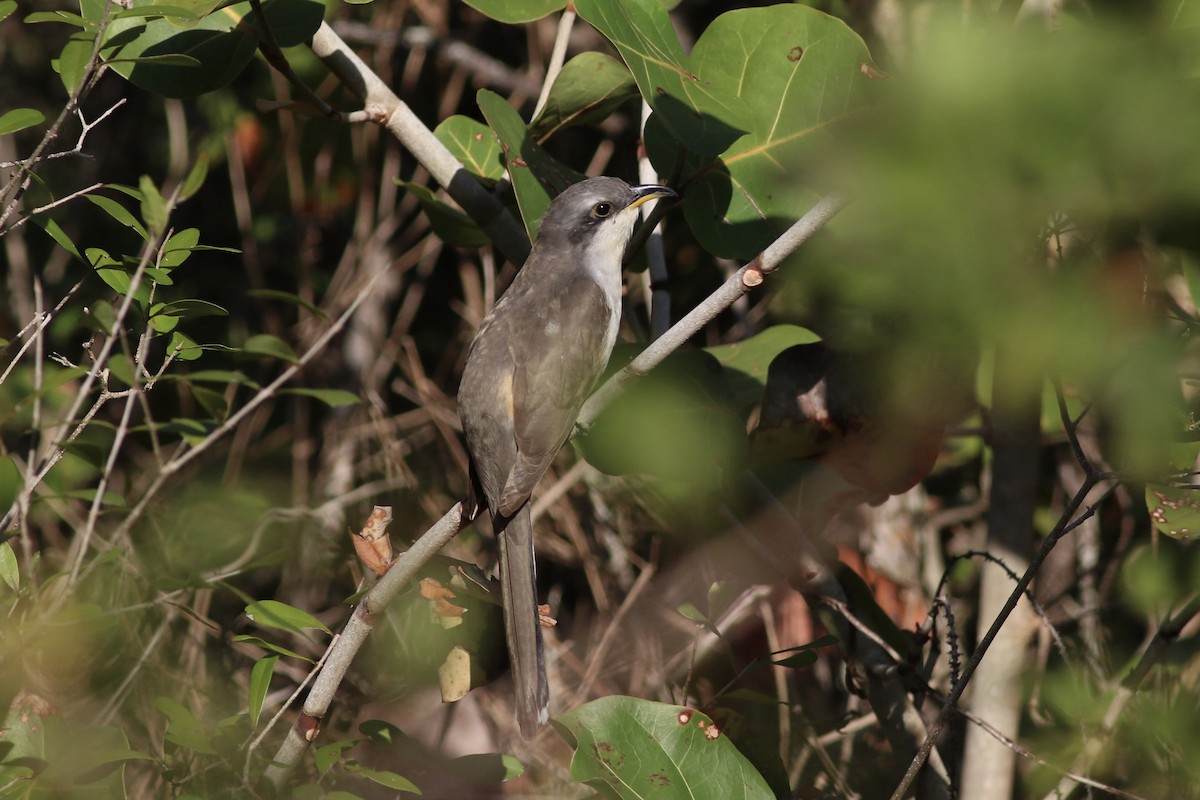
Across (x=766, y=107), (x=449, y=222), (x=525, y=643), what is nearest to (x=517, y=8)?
(x=449, y=222)

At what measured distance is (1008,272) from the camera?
836mm

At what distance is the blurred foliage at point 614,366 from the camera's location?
0.82m

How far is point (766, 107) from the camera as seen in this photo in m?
2.84

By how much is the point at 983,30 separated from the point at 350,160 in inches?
203

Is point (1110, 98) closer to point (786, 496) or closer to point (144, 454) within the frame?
point (786, 496)

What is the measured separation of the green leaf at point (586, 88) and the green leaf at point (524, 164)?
0.28ft

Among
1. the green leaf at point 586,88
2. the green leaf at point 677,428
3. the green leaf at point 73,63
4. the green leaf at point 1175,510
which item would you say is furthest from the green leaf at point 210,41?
the green leaf at point 1175,510

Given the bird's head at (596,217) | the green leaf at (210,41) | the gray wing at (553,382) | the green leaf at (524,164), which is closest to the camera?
the green leaf at (210,41)

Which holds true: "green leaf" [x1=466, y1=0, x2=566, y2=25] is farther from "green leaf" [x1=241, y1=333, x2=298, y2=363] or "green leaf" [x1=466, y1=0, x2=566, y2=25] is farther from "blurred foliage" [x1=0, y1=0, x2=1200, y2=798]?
"green leaf" [x1=241, y1=333, x2=298, y2=363]

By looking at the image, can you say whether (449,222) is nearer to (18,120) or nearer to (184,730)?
(18,120)

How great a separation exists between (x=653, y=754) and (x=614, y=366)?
4.33 feet

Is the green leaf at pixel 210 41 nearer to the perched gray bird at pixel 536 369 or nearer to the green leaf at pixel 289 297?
the green leaf at pixel 289 297

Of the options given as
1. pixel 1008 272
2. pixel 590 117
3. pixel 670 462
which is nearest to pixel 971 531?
pixel 670 462

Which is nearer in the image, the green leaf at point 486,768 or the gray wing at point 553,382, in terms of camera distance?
the green leaf at point 486,768
